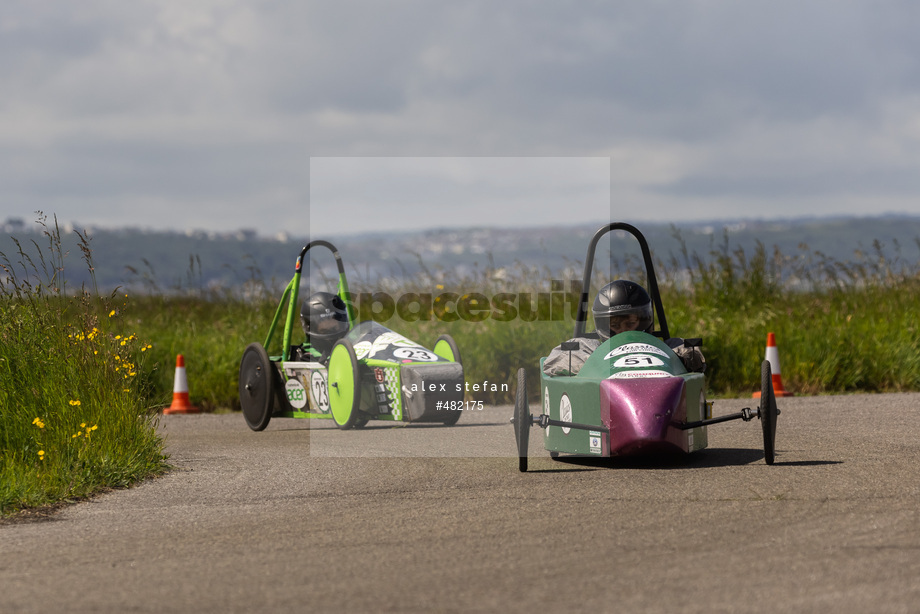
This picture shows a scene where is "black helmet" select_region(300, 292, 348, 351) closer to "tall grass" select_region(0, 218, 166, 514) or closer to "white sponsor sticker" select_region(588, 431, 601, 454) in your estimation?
"tall grass" select_region(0, 218, 166, 514)

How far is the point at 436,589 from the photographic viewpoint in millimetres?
4457

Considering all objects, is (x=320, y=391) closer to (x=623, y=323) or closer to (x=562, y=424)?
(x=623, y=323)

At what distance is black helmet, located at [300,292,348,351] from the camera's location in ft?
39.7

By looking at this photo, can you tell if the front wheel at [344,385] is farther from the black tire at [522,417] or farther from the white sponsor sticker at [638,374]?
the white sponsor sticker at [638,374]

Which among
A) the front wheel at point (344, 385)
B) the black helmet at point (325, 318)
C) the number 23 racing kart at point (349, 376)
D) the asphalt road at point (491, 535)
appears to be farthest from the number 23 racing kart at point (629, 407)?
the black helmet at point (325, 318)

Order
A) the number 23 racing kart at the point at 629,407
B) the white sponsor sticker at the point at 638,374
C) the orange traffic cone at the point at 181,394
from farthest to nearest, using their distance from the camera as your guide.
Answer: the orange traffic cone at the point at 181,394 < the white sponsor sticker at the point at 638,374 < the number 23 racing kart at the point at 629,407

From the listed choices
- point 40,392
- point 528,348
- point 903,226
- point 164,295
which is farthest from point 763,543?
point 903,226

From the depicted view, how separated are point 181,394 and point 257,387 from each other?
263 centimetres

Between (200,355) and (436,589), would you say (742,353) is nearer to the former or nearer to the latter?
(200,355)

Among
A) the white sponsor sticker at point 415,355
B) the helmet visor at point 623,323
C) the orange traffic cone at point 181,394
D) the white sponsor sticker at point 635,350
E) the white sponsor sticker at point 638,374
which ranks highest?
the helmet visor at point 623,323

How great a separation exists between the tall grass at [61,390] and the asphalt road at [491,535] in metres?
0.41

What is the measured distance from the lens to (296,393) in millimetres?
11719

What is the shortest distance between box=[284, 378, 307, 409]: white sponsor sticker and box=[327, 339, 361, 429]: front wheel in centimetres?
47

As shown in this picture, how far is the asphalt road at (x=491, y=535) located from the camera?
4.34 m
